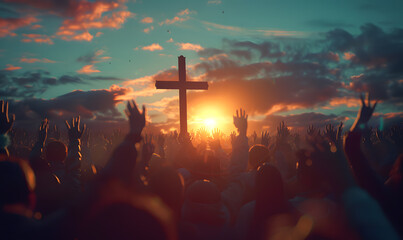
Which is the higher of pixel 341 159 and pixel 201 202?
pixel 341 159

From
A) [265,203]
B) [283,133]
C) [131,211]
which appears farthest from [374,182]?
[283,133]

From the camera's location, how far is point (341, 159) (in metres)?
2.55

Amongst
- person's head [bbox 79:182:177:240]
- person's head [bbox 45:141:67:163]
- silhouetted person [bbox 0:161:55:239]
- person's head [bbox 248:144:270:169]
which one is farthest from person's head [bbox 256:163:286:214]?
person's head [bbox 45:141:67:163]

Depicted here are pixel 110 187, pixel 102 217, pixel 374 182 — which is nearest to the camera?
pixel 102 217

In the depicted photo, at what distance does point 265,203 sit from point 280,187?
267 millimetres

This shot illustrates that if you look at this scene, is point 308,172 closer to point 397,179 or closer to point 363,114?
point 397,179

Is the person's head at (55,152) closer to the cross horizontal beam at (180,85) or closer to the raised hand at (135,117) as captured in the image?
the raised hand at (135,117)

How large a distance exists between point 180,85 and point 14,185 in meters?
9.40

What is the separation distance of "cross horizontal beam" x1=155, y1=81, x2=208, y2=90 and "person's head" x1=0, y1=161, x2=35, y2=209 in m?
8.82

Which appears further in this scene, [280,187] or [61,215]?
[280,187]

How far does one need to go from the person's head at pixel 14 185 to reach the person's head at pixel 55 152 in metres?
2.83

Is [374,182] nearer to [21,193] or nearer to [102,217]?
[102,217]

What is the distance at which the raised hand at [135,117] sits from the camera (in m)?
2.60

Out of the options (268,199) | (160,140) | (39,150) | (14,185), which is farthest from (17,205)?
(160,140)
